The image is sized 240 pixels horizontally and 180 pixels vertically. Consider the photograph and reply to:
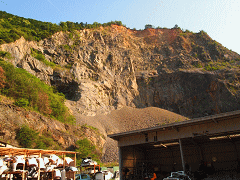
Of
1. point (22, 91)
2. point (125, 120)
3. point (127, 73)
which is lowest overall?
point (125, 120)

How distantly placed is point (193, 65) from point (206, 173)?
5736 cm

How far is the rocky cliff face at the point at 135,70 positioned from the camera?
49750mm

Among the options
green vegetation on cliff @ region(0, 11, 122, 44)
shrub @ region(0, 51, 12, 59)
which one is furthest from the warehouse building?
green vegetation on cliff @ region(0, 11, 122, 44)

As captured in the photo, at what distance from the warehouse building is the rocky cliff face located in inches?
1200

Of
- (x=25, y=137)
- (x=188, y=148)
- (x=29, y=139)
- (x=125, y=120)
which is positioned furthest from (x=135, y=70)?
(x=188, y=148)

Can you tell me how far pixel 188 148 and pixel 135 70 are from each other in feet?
163

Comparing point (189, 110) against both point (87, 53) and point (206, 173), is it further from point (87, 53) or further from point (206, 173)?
point (206, 173)

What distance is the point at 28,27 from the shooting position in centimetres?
5819

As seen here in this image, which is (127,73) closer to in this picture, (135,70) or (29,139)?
(135,70)

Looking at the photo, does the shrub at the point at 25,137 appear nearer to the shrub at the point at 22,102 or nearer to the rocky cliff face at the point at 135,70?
the shrub at the point at 22,102

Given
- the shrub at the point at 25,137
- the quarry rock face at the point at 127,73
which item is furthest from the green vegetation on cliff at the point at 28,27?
the shrub at the point at 25,137

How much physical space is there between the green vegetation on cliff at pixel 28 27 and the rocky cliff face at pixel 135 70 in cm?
182

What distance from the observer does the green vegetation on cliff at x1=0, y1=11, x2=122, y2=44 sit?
42.6m

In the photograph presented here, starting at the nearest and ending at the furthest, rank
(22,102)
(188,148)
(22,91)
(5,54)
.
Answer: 1. (188,148)
2. (22,102)
3. (22,91)
4. (5,54)
